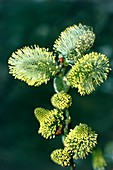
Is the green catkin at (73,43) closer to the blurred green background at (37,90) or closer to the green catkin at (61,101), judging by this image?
the green catkin at (61,101)

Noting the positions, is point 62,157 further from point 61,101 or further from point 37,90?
point 37,90

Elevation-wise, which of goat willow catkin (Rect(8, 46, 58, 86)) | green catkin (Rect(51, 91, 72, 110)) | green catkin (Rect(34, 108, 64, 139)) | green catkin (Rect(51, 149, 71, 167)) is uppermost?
goat willow catkin (Rect(8, 46, 58, 86))

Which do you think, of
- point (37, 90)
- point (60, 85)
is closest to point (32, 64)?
point (60, 85)

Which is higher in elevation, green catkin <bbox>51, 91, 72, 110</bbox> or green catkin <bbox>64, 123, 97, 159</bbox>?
green catkin <bbox>51, 91, 72, 110</bbox>

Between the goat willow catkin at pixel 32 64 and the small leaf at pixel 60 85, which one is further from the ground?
the goat willow catkin at pixel 32 64

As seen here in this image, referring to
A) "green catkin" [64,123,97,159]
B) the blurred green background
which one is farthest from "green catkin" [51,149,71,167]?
the blurred green background

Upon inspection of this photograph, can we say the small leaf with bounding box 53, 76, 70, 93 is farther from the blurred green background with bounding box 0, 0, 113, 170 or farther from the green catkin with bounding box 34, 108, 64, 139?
the blurred green background with bounding box 0, 0, 113, 170

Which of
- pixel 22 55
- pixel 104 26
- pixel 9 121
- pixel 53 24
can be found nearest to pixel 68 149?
pixel 22 55

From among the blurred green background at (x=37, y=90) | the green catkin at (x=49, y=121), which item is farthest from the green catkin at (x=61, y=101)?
the blurred green background at (x=37, y=90)
